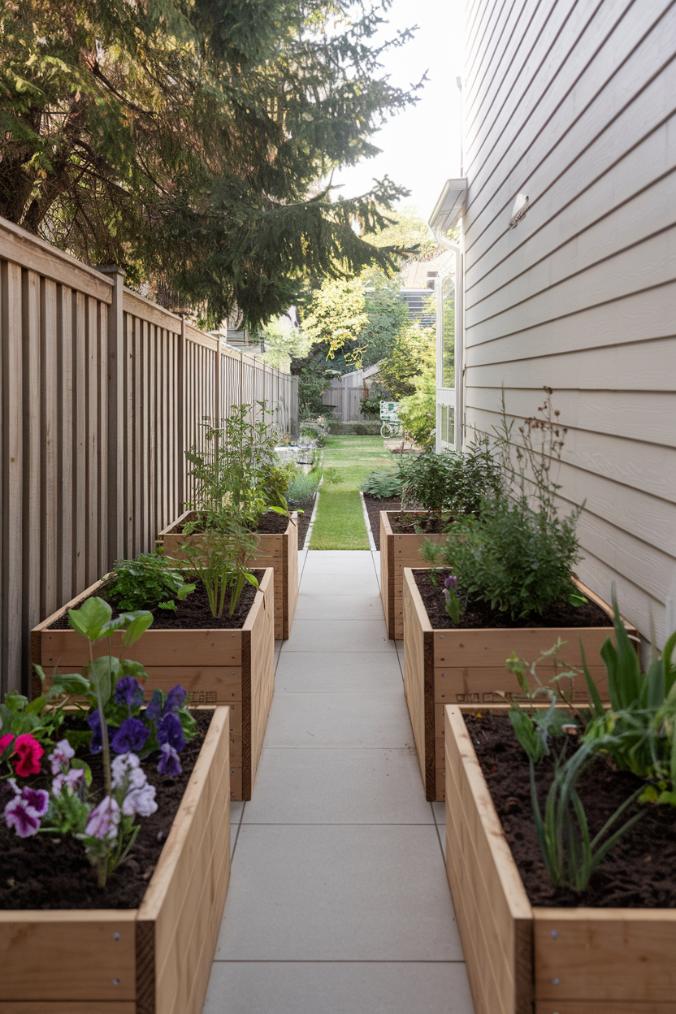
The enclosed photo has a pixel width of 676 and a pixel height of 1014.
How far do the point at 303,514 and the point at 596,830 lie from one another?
330 inches

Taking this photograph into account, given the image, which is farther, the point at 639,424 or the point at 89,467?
the point at 89,467

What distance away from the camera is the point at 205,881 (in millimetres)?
2205

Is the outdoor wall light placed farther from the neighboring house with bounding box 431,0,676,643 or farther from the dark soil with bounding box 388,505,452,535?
the dark soil with bounding box 388,505,452,535

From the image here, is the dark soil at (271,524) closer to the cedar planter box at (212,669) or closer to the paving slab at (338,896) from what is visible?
the cedar planter box at (212,669)

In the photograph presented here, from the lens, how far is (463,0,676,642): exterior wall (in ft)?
9.53

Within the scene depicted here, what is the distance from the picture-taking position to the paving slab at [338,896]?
7.82 feet

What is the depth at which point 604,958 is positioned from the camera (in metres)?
1.60

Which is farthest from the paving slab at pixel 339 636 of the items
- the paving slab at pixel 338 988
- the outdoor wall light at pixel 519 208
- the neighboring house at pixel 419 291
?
the neighboring house at pixel 419 291

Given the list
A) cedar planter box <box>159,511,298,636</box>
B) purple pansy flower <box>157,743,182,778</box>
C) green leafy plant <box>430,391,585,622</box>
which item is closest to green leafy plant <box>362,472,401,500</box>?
cedar planter box <box>159,511,298,636</box>

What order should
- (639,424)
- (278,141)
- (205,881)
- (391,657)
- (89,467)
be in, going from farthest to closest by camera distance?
(278,141)
(391,657)
(89,467)
(639,424)
(205,881)

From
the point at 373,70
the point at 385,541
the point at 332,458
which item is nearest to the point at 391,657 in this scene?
the point at 385,541

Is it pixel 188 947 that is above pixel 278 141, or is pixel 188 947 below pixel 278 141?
below

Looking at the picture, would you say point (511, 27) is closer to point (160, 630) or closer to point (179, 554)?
point (179, 554)

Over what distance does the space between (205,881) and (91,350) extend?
8.53 feet
